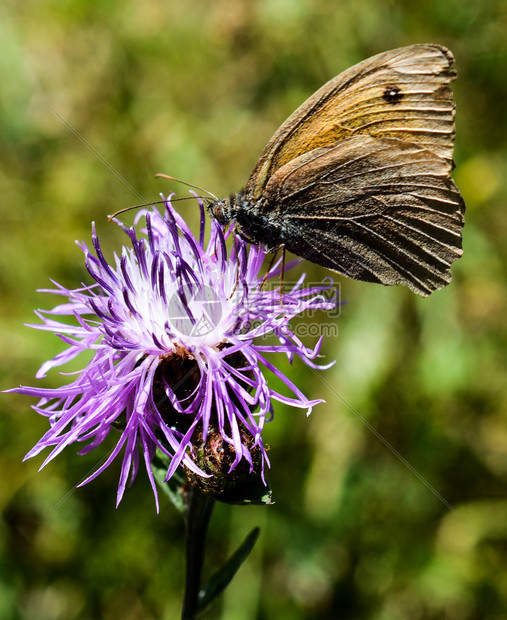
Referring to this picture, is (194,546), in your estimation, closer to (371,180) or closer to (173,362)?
(173,362)

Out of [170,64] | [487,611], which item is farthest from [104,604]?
[170,64]

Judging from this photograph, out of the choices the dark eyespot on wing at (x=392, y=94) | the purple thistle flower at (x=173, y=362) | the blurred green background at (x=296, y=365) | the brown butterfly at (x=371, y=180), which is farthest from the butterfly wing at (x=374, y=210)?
the blurred green background at (x=296, y=365)

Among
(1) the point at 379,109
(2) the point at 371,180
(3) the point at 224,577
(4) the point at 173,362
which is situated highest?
(1) the point at 379,109

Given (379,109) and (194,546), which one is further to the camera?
(379,109)

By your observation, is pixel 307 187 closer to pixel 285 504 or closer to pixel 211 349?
pixel 211 349

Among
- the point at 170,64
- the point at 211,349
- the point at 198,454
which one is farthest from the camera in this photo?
the point at 170,64

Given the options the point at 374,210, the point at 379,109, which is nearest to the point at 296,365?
the point at 374,210

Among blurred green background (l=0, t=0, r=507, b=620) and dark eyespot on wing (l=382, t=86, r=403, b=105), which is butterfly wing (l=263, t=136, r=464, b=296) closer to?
dark eyespot on wing (l=382, t=86, r=403, b=105)

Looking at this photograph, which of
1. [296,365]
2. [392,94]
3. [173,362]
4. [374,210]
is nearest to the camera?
[173,362]
